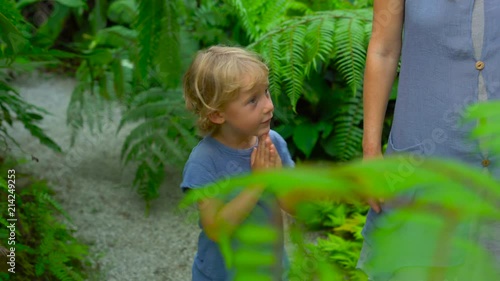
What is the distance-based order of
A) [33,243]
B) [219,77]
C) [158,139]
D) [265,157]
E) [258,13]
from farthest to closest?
[258,13] < [158,139] < [33,243] < [219,77] < [265,157]

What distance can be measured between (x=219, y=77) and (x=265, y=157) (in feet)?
0.83

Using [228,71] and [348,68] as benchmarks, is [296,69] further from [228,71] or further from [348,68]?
[228,71]

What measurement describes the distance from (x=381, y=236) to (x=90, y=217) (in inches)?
128

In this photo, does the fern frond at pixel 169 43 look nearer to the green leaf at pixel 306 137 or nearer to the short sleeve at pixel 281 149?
the green leaf at pixel 306 137

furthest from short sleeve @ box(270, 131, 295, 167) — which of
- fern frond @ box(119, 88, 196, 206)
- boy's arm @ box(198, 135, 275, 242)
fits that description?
fern frond @ box(119, 88, 196, 206)

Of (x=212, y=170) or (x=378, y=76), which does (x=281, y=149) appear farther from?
(x=378, y=76)

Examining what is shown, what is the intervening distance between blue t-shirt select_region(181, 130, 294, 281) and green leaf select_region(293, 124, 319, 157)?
193 cm

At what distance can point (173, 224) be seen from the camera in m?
3.60

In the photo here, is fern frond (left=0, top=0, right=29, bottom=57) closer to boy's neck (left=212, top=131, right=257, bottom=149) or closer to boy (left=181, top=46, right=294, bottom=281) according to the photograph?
boy (left=181, top=46, right=294, bottom=281)

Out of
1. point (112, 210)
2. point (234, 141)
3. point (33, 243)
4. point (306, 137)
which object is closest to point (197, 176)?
point (234, 141)

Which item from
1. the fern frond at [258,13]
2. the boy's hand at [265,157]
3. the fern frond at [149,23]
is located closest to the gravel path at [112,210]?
the fern frond at [149,23]

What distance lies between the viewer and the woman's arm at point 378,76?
6.68 feet

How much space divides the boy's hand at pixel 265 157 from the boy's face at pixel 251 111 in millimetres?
72

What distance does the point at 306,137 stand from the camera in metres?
4.02
